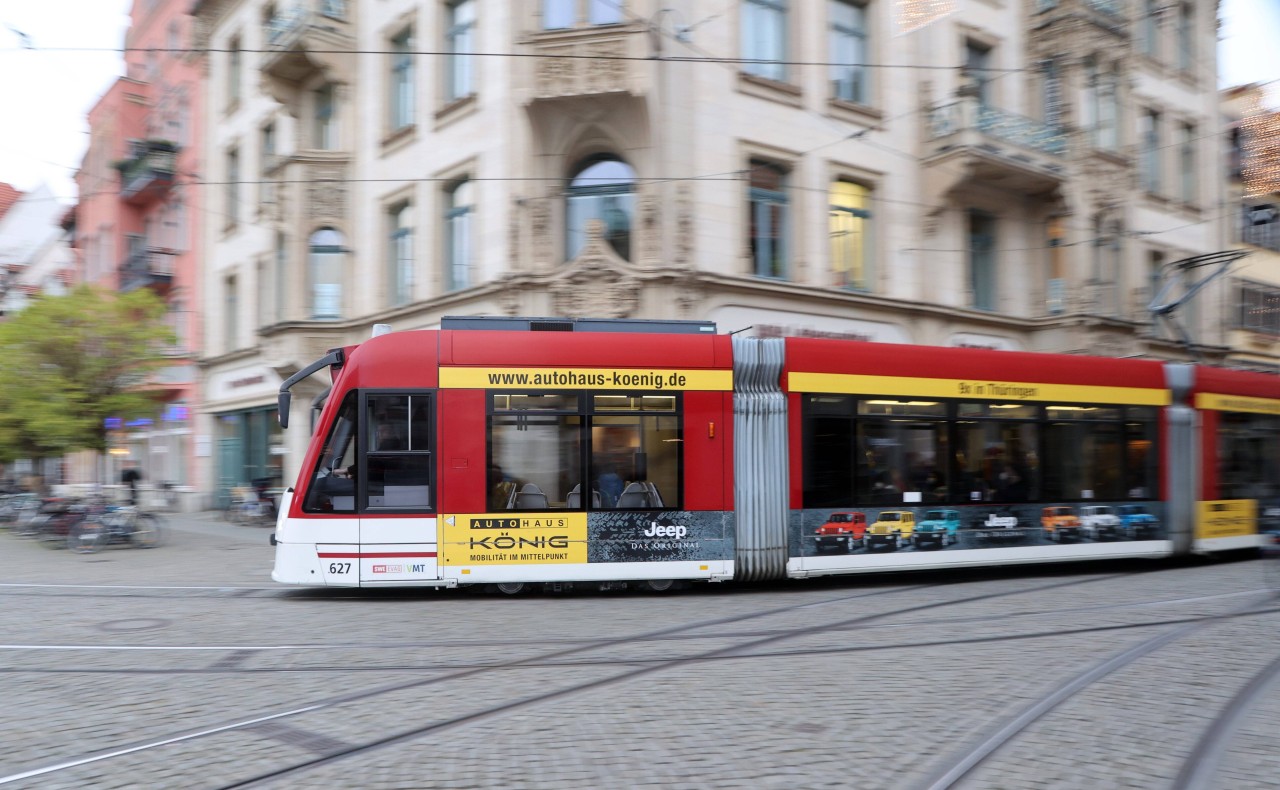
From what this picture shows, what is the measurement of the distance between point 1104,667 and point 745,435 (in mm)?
4383

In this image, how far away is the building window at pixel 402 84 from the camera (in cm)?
1934

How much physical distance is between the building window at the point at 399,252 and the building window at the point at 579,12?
16.8 ft

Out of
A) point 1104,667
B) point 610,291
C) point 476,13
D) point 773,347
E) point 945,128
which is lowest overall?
point 1104,667

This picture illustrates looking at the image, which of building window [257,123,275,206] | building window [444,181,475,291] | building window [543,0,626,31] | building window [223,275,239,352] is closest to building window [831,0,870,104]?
building window [543,0,626,31]

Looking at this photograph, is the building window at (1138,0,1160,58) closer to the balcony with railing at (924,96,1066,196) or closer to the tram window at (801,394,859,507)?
the balcony with railing at (924,96,1066,196)

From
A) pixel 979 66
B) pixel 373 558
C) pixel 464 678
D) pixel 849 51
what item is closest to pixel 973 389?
pixel 373 558

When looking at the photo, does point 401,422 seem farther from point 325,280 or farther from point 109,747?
point 325,280

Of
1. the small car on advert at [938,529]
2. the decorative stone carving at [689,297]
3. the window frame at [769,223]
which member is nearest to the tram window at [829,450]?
the small car on advert at [938,529]

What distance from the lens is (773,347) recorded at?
33.1ft

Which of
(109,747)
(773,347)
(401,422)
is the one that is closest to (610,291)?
(773,347)

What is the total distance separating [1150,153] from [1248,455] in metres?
14.3

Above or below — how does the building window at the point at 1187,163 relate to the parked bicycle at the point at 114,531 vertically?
above

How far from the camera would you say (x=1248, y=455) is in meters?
13.2

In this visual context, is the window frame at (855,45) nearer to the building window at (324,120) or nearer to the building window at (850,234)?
the building window at (850,234)
